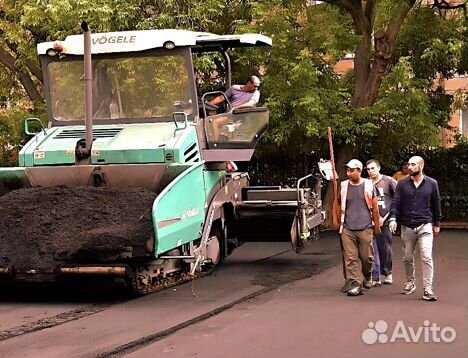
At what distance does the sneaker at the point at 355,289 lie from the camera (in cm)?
1004

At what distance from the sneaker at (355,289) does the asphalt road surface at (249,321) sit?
0.55 feet

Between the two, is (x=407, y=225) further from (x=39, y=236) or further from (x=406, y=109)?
(x=406, y=109)

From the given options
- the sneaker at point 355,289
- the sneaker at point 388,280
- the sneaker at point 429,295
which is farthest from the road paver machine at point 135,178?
the sneaker at point 429,295

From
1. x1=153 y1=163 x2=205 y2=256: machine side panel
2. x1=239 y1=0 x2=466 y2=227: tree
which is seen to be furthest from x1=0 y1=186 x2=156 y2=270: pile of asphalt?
x1=239 y1=0 x2=466 y2=227: tree

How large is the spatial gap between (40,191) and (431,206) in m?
5.11

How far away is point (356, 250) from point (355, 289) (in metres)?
0.52

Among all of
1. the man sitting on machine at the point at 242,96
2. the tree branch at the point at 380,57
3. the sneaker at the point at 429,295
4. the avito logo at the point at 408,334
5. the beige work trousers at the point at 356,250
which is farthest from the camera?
the tree branch at the point at 380,57

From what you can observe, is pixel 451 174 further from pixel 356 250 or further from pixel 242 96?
pixel 356 250

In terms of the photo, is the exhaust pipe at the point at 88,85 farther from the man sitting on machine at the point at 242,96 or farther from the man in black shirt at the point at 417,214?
the man in black shirt at the point at 417,214

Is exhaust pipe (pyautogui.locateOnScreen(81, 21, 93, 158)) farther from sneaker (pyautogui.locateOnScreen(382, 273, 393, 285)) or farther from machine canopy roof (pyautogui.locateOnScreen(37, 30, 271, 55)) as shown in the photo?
sneaker (pyautogui.locateOnScreen(382, 273, 393, 285))

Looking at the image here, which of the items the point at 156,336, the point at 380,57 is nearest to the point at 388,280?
the point at 156,336

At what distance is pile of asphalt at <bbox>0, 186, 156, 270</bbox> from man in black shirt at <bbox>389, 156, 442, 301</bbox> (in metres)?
3.19

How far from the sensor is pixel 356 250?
10.2 meters

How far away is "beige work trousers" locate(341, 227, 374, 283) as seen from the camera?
1016cm
